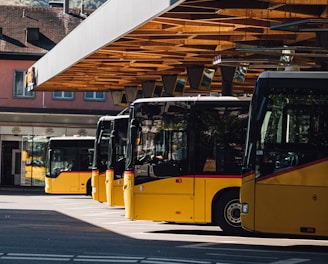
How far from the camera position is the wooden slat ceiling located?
20.5 meters

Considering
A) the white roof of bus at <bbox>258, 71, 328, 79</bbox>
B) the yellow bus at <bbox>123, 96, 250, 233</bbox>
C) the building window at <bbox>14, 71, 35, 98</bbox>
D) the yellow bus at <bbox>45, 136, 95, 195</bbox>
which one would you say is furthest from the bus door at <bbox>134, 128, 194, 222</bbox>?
the building window at <bbox>14, 71, 35, 98</bbox>

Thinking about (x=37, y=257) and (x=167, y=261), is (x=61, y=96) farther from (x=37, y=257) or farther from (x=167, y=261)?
(x=167, y=261)

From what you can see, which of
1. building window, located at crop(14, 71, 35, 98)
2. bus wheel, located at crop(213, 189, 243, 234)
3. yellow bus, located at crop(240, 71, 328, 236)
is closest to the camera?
yellow bus, located at crop(240, 71, 328, 236)

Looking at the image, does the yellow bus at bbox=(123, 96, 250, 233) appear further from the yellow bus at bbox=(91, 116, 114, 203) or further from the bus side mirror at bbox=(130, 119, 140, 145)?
the yellow bus at bbox=(91, 116, 114, 203)

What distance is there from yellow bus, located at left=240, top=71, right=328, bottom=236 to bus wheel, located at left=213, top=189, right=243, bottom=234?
400 cm

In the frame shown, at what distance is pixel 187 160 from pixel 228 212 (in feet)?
4.58

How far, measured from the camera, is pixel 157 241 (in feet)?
67.2

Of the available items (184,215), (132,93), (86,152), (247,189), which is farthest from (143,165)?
(86,152)

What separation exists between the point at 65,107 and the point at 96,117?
2879 millimetres

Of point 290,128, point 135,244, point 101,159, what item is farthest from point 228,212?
point 101,159

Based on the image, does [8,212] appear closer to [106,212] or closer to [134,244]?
[106,212]

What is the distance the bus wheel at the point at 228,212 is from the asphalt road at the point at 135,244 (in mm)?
262

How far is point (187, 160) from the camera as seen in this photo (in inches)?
907

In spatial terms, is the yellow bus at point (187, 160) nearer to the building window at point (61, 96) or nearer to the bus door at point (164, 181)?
the bus door at point (164, 181)
